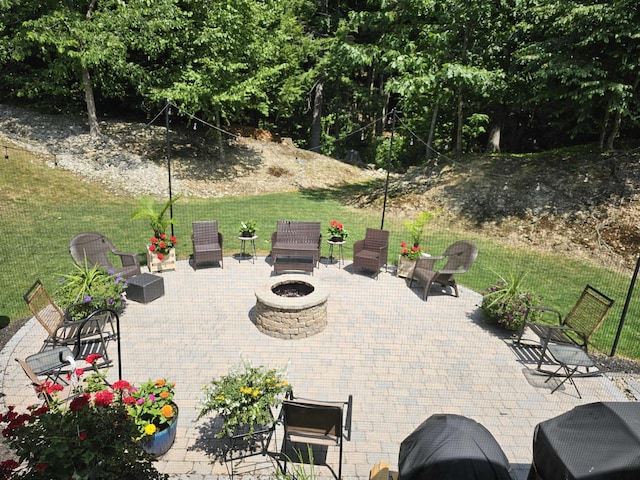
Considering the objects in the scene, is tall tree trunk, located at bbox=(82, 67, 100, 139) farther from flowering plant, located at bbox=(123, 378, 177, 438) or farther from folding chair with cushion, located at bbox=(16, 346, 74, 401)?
flowering plant, located at bbox=(123, 378, 177, 438)

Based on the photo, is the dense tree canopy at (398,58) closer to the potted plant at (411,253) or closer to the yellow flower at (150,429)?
the potted plant at (411,253)

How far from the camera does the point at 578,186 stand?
39.8ft

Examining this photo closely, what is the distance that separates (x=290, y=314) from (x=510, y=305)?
128 inches

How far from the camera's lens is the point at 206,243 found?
8422mm

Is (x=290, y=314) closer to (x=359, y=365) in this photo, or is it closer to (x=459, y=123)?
(x=359, y=365)

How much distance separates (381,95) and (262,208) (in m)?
14.2

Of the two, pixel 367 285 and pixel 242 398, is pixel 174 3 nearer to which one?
pixel 367 285

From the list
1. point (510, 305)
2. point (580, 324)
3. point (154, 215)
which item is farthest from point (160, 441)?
point (580, 324)

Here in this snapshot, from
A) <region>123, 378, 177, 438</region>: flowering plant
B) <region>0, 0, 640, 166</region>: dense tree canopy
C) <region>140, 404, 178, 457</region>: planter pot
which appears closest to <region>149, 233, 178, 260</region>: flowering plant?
<region>123, 378, 177, 438</region>: flowering plant

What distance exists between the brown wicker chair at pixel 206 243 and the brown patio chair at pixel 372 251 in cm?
274

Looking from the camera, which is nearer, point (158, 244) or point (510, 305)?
point (510, 305)

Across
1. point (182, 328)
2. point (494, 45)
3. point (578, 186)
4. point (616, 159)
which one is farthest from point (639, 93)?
point (182, 328)

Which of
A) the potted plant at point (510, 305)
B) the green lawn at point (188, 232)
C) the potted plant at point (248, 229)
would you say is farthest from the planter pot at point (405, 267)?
the potted plant at point (248, 229)

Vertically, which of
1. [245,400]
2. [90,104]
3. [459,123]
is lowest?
[245,400]
